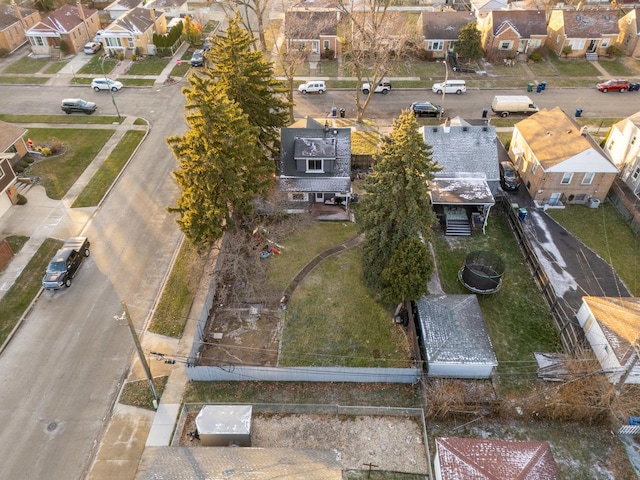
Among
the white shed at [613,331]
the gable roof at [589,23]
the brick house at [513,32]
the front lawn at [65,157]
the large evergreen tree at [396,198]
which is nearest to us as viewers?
the white shed at [613,331]

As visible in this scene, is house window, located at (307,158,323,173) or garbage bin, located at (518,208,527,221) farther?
house window, located at (307,158,323,173)

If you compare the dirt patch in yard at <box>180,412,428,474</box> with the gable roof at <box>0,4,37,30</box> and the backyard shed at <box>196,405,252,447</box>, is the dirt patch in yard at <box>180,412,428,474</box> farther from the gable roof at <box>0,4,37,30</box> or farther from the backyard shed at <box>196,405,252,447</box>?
the gable roof at <box>0,4,37,30</box>

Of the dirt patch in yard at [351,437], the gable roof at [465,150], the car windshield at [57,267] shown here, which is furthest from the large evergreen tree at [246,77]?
the dirt patch in yard at [351,437]

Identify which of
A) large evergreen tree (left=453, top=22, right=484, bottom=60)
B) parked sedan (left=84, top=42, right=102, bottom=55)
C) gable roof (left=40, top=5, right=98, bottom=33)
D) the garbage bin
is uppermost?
gable roof (left=40, top=5, right=98, bottom=33)

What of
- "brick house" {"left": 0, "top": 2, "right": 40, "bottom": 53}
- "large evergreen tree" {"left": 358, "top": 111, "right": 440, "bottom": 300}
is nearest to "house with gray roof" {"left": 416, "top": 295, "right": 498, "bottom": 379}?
"large evergreen tree" {"left": 358, "top": 111, "right": 440, "bottom": 300}

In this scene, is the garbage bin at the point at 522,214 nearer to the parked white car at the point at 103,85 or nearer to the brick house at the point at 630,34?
the brick house at the point at 630,34

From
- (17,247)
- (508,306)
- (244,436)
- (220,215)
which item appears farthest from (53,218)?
(508,306)
